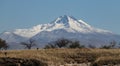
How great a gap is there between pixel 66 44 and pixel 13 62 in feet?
189

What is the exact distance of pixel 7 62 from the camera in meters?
37.2

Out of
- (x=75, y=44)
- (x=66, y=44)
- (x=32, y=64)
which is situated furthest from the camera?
(x=66, y=44)

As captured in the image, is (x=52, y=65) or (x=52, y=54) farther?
(x=52, y=54)

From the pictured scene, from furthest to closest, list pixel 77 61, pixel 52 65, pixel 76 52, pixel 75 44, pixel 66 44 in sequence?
pixel 66 44, pixel 75 44, pixel 76 52, pixel 77 61, pixel 52 65

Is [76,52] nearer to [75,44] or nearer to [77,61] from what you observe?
[77,61]

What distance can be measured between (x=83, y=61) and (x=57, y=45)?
45.1 m

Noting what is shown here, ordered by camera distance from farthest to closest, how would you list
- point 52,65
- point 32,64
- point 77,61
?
point 77,61, point 52,65, point 32,64

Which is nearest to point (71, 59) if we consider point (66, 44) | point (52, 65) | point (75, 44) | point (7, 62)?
point (52, 65)

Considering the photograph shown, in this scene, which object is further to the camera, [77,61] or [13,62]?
[77,61]

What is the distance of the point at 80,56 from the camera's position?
171 ft

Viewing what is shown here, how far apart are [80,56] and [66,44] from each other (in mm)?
41826

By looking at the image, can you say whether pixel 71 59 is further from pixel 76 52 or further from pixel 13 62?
pixel 13 62

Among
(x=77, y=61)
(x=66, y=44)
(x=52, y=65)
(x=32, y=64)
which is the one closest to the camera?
A: (x=32, y=64)

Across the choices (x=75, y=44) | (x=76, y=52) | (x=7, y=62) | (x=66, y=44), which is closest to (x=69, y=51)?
(x=76, y=52)
